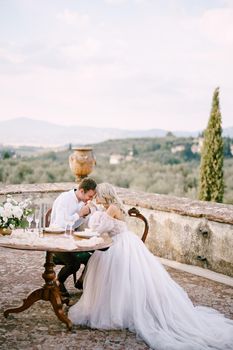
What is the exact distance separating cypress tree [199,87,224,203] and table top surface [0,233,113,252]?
30.7ft

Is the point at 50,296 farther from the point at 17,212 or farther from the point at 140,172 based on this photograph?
the point at 140,172

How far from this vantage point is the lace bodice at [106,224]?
4.57m

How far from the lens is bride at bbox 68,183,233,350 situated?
164 inches

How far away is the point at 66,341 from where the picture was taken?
398cm

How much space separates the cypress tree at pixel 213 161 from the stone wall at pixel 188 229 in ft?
21.4

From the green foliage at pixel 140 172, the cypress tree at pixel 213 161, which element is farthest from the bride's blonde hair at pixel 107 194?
the green foliage at pixel 140 172

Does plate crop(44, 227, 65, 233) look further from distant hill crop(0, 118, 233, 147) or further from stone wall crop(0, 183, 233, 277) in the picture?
distant hill crop(0, 118, 233, 147)

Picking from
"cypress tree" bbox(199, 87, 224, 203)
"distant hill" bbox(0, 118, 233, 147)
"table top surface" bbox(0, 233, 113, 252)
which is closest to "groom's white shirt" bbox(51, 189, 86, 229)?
"table top surface" bbox(0, 233, 113, 252)

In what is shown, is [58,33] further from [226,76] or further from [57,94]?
[226,76]

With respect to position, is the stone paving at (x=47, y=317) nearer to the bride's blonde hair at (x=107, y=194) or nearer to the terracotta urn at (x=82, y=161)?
the bride's blonde hair at (x=107, y=194)

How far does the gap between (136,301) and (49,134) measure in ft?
121

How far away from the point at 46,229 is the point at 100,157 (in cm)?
2435

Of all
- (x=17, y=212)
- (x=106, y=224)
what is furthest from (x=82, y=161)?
(x=17, y=212)

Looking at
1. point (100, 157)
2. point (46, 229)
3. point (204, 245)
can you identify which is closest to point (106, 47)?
point (204, 245)
